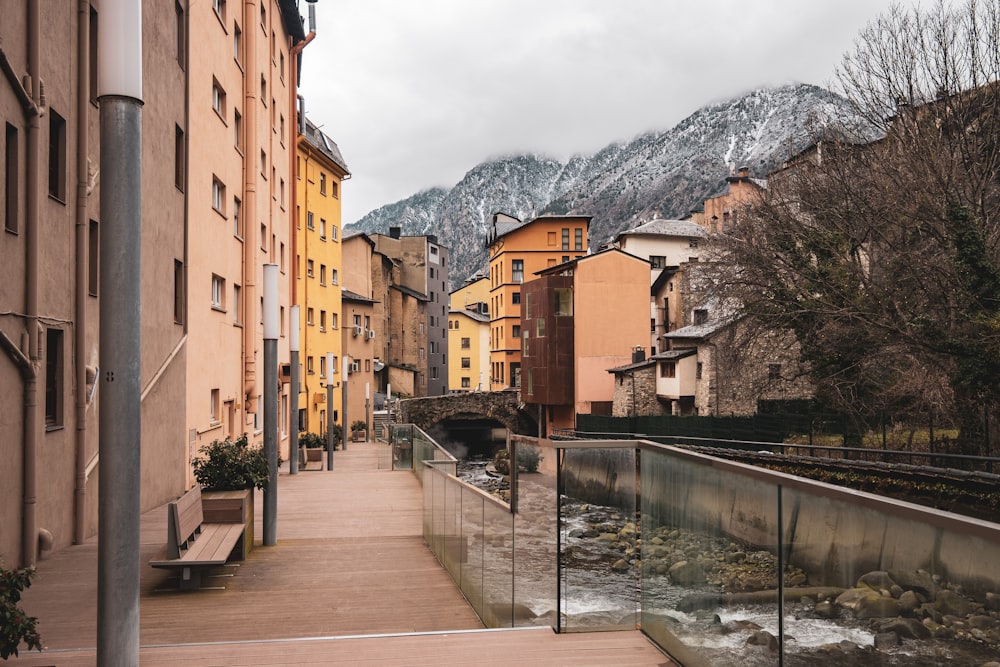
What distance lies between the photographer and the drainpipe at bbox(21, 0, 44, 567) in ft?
29.1

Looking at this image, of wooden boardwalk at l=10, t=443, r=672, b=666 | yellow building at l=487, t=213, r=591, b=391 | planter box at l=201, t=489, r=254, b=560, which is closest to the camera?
wooden boardwalk at l=10, t=443, r=672, b=666

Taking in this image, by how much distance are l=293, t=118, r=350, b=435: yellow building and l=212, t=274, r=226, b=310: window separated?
14605mm

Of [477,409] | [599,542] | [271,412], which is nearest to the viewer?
[599,542]

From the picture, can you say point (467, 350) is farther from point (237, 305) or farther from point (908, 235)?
point (908, 235)

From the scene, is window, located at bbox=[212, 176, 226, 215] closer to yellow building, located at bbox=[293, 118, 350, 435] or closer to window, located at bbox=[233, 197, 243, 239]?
window, located at bbox=[233, 197, 243, 239]

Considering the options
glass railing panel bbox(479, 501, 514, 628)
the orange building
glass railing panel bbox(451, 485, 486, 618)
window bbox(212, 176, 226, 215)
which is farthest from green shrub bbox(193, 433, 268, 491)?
the orange building

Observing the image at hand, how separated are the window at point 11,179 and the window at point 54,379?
168cm

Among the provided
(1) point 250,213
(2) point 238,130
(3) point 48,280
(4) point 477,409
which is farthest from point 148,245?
(4) point 477,409

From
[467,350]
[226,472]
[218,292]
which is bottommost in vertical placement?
[226,472]

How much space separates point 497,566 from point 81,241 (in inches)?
282

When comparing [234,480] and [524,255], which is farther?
[524,255]

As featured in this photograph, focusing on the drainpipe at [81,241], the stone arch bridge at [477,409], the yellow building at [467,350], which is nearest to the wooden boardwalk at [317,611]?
the drainpipe at [81,241]

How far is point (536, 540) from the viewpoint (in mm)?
5855

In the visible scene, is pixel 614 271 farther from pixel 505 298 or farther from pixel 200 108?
pixel 200 108
